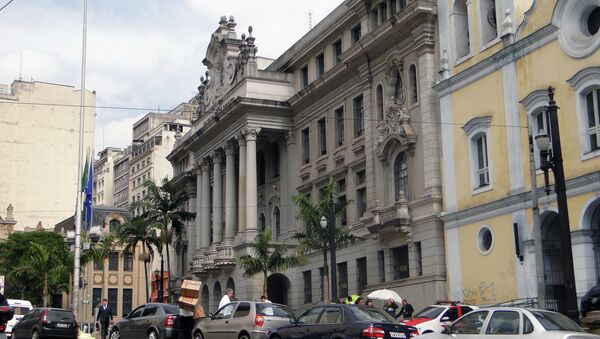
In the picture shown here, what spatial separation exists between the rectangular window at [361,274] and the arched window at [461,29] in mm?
13148

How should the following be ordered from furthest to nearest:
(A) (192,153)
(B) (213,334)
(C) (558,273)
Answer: (A) (192,153) → (C) (558,273) → (B) (213,334)

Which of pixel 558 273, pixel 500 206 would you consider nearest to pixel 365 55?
pixel 500 206

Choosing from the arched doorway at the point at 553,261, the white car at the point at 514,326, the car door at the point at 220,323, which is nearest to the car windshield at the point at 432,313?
the arched doorway at the point at 553,261

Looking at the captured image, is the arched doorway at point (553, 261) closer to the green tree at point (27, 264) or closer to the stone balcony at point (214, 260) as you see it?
the stone balcony at point (214, 260)

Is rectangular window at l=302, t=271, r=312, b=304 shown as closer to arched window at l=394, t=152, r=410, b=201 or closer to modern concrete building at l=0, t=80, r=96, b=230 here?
arched window at l=394, t=152, r=410, b=201

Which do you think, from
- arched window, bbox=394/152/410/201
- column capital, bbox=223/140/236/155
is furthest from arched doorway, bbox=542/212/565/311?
column capital, bbox=223/140/236/155

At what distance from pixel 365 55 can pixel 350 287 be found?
494 inches

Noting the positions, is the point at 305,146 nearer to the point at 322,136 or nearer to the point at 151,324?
the point at 322,136

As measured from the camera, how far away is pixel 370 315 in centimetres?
2062

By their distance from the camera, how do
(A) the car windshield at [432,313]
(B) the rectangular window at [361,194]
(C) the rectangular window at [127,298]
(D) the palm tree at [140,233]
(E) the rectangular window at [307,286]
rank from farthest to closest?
(C) the rectangular window at [127,298] → (D) the palm tree at [140,233] → (E) the rectangular window at [307,286] → (B) the rectangular window at [361,194] → (A) the car windshield at [432,313]

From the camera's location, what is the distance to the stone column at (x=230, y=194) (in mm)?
55406

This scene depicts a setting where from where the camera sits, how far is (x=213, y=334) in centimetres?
2497

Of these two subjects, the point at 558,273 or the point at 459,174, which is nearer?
the point at 558,273

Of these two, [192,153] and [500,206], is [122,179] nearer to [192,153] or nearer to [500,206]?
[192,153]
